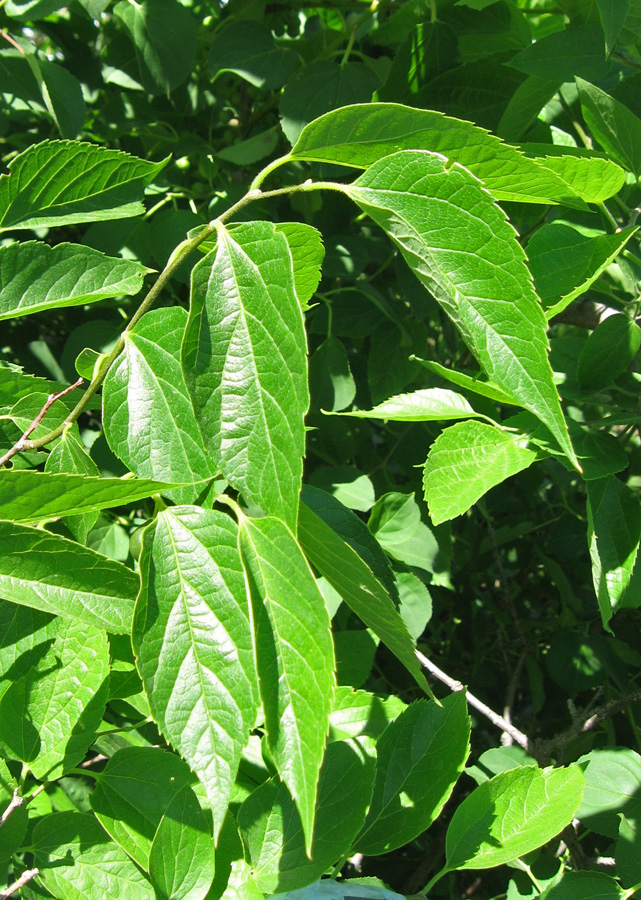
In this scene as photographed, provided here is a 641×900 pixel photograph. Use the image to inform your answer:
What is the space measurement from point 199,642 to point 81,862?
1.03 ft

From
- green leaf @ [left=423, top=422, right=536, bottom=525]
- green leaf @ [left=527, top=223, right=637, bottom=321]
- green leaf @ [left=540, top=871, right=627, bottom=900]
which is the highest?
green leaf @ [left=527, top=223, right=637, bottom=321]

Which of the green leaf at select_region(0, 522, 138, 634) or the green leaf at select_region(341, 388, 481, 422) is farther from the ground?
the green leaf at select_region(0, 522, 138, 634)

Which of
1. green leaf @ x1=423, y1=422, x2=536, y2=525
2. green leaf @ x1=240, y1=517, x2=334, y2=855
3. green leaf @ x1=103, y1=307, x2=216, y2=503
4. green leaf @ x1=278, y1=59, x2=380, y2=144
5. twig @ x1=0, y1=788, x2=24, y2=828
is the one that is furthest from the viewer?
green leaf @ x1=278, y1=59, x2=380, y2=144

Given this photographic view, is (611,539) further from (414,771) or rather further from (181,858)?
(181,858)

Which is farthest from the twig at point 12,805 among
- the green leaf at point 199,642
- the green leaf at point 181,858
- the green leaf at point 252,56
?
the green leaf at point 252,56

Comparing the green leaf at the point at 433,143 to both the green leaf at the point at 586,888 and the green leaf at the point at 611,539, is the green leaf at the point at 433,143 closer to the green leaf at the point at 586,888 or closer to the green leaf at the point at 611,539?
the green leaf at the point at 611,539

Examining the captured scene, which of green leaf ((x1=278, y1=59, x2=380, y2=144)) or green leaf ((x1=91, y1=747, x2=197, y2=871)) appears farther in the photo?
green leaf ((x1=278, y1=59, x2=380, y2=144))

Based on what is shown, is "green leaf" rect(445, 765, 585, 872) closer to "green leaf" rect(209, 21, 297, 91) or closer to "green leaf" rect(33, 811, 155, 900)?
"green leaf" rect(33, 811, 155, 900)

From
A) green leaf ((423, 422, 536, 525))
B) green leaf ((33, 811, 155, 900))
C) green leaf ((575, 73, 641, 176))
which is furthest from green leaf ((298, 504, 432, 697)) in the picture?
green leaf ((575, 73, 641, 176))

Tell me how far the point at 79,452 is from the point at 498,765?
0.61 m

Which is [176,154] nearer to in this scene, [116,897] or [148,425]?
[148,425]

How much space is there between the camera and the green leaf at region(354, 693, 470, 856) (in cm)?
67

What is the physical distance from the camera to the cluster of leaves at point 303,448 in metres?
0.40

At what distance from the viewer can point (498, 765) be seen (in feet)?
2.83
